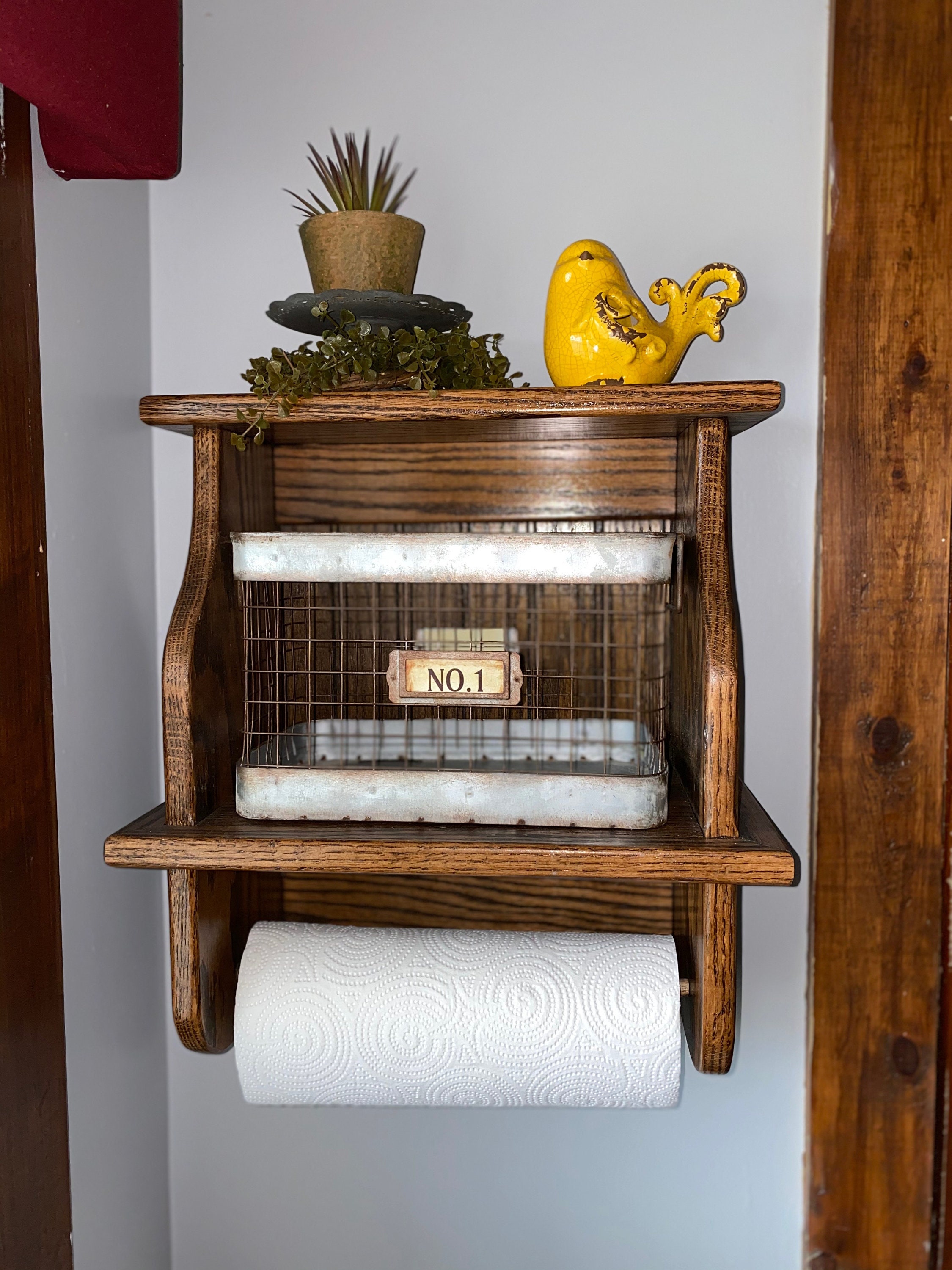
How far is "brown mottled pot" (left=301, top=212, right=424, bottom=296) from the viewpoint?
0.66 metres

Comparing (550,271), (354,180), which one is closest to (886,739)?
(550,271)

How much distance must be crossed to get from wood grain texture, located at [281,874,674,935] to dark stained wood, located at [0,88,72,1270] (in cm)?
23

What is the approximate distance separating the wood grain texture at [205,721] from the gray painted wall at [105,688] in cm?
11

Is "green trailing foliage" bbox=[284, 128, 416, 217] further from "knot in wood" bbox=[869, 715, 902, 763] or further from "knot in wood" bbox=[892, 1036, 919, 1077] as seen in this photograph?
"knot in wood" bbox=[892, 1036, 919, 1077]

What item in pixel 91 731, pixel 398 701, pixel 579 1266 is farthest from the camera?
pixel 579 1266

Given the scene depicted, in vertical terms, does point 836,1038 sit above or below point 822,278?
below

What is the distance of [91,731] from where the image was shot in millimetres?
731

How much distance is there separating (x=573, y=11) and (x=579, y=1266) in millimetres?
1106

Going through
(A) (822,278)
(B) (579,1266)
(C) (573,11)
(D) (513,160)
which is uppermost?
(C) (573,11)

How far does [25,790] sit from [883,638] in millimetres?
660

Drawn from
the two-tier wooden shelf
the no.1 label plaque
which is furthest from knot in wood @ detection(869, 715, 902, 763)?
the no.1 label plaque

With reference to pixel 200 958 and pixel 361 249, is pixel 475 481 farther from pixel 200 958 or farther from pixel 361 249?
pixel 200 958

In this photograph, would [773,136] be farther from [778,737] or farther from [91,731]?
[91,731]

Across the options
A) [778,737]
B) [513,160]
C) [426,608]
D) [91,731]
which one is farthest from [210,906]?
[513,160]
